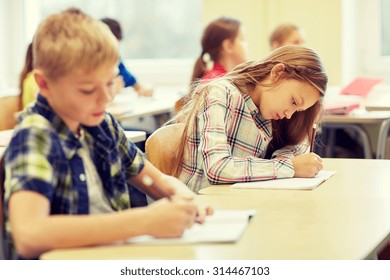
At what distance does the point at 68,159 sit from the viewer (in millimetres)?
1350

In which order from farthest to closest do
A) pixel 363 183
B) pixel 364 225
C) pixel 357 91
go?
pixel 357 91 → pixel 363 183 → pixel 364 225

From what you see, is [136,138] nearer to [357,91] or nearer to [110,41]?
[110,41]

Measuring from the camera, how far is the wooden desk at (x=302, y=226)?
4.05 feet

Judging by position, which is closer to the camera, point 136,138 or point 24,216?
point 24,216

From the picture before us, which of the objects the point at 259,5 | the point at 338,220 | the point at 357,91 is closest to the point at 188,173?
the point at 338,220

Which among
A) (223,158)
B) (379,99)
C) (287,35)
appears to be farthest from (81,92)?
(287,35)

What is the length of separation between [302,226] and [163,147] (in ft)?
2.49

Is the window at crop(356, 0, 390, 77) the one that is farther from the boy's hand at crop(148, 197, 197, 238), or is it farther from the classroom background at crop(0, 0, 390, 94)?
the boy's hand at crop(148, 197, 197, 238)

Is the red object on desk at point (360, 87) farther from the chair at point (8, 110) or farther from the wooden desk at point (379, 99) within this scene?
the chair at point (8, 110)

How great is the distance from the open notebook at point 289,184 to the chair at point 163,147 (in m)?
0.30

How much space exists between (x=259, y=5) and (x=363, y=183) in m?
3.17

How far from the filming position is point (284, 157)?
6.81 ft

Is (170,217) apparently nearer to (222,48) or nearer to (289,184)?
(289,184)

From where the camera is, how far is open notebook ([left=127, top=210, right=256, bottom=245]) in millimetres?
1290
